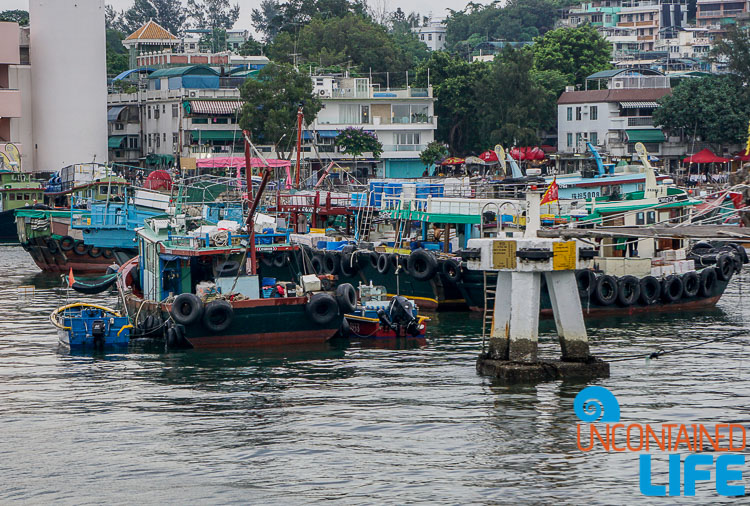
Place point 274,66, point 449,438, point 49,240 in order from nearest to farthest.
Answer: point 449,438
point 49,240
point 274,66

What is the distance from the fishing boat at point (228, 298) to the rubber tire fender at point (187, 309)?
0.05 feet

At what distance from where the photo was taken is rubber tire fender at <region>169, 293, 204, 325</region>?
3067 centimetres

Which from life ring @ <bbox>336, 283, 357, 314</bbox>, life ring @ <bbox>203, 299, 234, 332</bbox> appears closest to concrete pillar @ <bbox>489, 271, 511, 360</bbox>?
life ring @ <bbox>336, 283, 357, 314</bbox>

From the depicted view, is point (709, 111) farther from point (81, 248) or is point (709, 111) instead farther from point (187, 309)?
point (187, 309)

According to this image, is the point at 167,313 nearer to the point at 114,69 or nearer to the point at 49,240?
the point at 49,240

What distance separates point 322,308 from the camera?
31.5m

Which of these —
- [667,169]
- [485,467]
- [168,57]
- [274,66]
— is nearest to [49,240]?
[274,66]

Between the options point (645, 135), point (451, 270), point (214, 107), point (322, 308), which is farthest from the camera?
point (214, 107)

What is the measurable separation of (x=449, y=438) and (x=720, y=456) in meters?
4.75

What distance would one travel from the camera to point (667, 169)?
83250mm

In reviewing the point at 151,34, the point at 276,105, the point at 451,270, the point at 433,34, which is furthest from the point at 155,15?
the point at 451,270

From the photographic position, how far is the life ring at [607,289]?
124 feet

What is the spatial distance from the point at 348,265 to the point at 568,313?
16118 mm

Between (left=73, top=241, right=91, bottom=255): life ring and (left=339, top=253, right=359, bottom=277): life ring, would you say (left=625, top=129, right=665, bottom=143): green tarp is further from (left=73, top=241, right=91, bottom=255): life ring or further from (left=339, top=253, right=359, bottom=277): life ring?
(left=339, top=253, right=359, bottom=277): life ring
